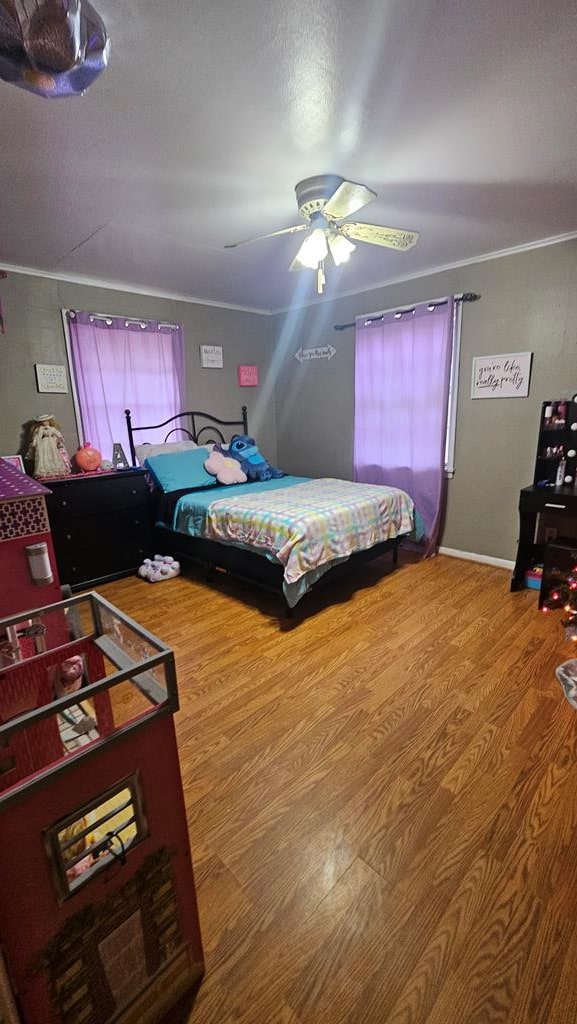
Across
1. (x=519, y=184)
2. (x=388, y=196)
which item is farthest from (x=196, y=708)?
(x=519, y=184)

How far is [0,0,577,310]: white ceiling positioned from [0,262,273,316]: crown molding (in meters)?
0.31

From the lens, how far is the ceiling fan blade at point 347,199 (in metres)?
1.82

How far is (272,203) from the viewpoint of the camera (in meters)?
2.33

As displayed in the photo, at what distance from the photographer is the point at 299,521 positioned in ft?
8.59

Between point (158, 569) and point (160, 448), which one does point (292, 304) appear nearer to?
point (160, 448)

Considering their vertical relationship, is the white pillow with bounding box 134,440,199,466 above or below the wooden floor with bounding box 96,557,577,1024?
above

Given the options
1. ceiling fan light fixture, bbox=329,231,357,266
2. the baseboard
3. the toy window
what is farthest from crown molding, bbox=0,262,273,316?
the toy window

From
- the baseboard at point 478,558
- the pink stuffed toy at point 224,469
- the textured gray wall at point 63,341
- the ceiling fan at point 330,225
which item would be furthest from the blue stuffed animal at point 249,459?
the ceiling fan at point 330,225

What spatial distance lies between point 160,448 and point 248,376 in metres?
1.39

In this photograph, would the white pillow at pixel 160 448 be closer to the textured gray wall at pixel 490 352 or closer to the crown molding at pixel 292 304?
the crown molding at pixel 292 304

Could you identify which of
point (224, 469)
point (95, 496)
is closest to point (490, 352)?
point (224, 469)

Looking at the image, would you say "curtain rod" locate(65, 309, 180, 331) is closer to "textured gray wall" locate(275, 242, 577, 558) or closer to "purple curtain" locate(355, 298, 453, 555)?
"textured gray wall" locate(275, 242, 577, 558)

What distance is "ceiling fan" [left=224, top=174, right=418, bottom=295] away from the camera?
2025 mm

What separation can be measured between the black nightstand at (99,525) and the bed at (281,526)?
0.63 ft
